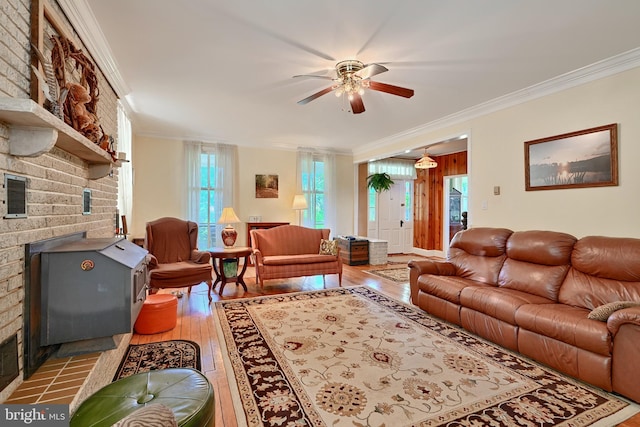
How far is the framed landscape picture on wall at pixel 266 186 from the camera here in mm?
6484

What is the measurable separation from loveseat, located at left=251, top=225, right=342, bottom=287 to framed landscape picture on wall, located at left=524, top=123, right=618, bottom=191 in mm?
2795

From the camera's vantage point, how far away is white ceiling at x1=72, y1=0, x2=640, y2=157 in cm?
211

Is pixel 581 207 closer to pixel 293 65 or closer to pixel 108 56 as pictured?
pixel 293 65

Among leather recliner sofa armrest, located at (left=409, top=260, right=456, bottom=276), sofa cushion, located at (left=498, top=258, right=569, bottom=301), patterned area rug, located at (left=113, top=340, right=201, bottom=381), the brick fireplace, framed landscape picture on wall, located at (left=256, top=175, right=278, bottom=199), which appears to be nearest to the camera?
the brick fireplace

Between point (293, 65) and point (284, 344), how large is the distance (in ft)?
8.68

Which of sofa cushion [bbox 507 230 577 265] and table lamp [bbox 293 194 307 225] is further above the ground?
table lamp [bbox 293 194 307 225]

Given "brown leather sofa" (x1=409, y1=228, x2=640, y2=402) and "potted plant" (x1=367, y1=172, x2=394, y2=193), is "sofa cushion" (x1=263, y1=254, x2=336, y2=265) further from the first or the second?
"potted plant" (x1=367, y1=172, x2=394, y2=193)

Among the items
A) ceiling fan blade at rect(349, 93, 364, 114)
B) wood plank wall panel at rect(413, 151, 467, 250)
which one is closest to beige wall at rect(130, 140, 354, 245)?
wood plank wall panel at rect(413, 151, 467, 250)

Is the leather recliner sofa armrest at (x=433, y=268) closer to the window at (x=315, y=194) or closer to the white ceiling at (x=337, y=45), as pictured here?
the white ceiling at (x=337, y=45)

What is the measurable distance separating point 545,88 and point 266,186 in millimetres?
4948

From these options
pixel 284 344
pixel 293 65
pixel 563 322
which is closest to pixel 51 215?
pixel 284 344

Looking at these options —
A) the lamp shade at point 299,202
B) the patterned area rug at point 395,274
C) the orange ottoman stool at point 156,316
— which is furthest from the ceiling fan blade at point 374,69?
the lamp shade at point 299,202

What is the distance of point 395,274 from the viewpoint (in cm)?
544

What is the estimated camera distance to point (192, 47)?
2.63 m
